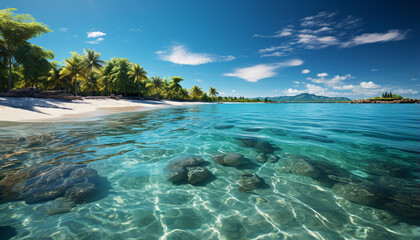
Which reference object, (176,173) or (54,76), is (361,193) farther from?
(54,76)

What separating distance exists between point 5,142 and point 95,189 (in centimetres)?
642

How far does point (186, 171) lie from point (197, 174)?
1.23ft

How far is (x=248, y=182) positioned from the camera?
395 cm

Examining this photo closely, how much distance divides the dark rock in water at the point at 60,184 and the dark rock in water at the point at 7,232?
697mm

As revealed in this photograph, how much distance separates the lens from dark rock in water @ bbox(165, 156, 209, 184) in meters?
4.08

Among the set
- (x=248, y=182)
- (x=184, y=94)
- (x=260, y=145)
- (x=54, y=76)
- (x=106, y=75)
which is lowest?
(x=248, y=182)

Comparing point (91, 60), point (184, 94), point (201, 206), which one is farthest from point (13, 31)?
point (184, 94)

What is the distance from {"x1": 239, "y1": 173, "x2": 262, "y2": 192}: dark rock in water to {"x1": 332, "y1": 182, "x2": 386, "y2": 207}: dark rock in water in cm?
179

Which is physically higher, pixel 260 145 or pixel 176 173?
pixel 260 145

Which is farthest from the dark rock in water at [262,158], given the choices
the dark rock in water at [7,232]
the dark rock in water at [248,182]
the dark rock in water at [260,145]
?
the dark rock in water at [7,232]

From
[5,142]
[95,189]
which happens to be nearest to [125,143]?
[95,189]

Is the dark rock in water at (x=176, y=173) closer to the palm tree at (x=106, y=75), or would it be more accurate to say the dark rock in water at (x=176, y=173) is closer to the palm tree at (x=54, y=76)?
the palm tree at (x=106, y=75)

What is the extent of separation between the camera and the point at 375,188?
3.62 meters

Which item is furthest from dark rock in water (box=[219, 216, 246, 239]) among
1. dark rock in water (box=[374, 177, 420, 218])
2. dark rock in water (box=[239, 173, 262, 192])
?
dark rock in water (box=[374, 177, 420, 218])
